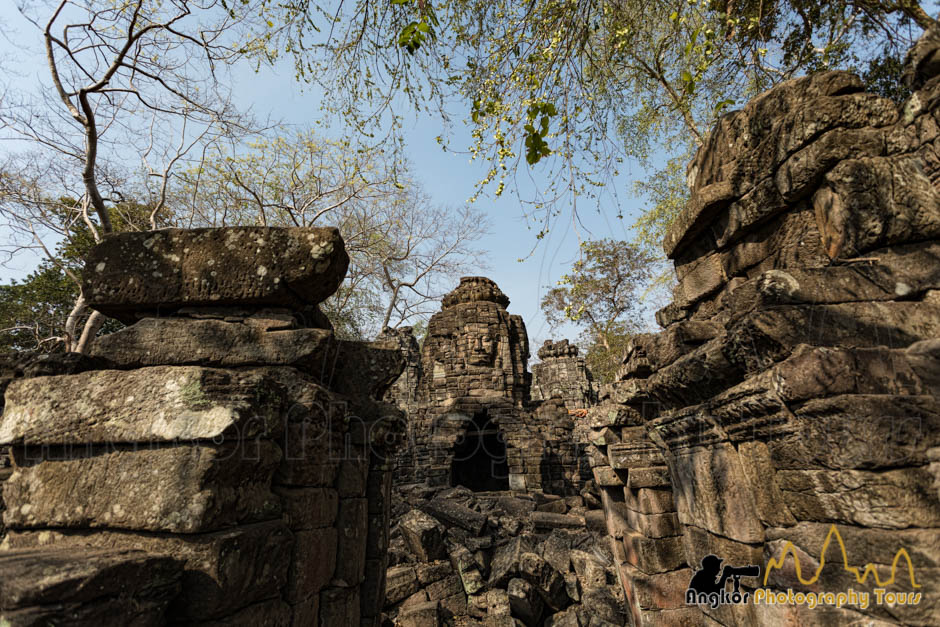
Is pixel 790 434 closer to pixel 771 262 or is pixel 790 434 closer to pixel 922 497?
pixel 922 497

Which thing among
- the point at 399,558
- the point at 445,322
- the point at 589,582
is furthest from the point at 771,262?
the point at 445,322

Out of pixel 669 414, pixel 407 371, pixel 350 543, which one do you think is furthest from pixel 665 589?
pixel 407 371

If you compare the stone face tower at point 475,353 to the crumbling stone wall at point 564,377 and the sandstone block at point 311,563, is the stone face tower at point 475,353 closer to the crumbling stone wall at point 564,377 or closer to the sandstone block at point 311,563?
the crumbling stone wall at point 564,377

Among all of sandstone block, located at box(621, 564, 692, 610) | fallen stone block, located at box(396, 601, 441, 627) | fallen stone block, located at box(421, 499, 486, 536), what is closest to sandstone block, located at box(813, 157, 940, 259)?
sandstone block, located at box(621, 564, 692, 610)

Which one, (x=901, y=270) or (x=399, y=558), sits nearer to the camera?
(x=901, y=270)

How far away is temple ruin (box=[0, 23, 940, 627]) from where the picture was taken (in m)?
1.76

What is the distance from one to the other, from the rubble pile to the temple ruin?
192 cm

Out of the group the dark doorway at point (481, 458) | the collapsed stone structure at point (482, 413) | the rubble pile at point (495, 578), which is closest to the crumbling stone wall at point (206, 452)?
the rubble pile at point (495, 578)

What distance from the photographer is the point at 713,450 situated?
8.79 ft

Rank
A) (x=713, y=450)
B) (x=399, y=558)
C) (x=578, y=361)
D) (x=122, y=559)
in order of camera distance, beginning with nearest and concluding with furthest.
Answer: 1. (x=122, y=559)
2. (x=713, y=450)
3. (x=399, y=558)
4. (x=578, y=361)

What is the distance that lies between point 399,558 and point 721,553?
5.10m

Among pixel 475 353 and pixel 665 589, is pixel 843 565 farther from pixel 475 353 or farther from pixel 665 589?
pixel 475 353

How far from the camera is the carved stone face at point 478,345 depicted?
1817cm

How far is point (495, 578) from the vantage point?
20.0 ft
